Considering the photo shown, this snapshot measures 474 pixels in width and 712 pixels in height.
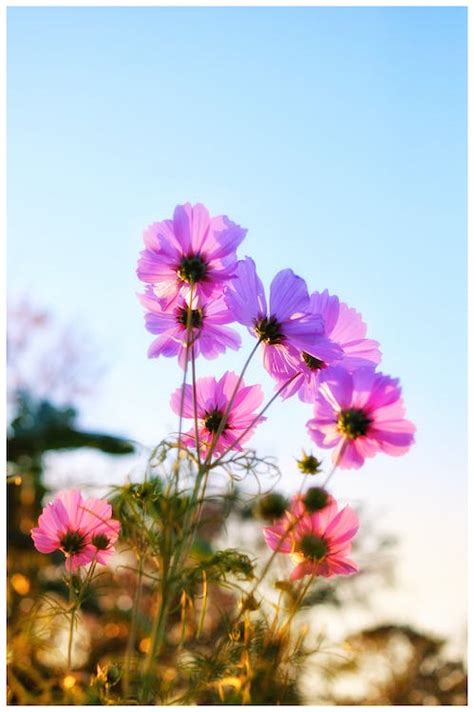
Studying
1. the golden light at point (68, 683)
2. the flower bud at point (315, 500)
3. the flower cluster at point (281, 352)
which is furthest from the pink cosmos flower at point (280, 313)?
the golden light at point (68, 683)

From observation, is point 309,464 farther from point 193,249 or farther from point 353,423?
point 193,249

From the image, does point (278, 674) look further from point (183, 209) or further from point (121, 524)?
point (183, 209)

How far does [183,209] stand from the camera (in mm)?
545

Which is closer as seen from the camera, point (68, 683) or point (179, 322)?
point (68, 683)

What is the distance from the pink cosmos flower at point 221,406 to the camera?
22.4 inches

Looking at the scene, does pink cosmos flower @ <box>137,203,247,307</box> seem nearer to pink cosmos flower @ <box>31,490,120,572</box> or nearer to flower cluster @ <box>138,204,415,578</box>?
flower cluster @ <box>138,204,415,578</box>

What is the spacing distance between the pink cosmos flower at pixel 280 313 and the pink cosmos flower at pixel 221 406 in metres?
0.04

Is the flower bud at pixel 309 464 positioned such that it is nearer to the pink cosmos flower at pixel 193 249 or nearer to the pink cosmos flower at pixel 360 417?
the pink cosmos flower at pixel 360 417

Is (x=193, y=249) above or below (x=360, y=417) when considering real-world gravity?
above

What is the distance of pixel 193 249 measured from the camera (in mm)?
549

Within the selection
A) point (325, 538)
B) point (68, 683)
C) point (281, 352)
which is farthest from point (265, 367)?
point (68, 683)

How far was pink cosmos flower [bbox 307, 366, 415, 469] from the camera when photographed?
19.6 inches

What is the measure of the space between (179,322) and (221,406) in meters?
0.06

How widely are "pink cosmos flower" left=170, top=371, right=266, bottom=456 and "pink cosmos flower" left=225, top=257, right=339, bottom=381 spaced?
0.12 ft
